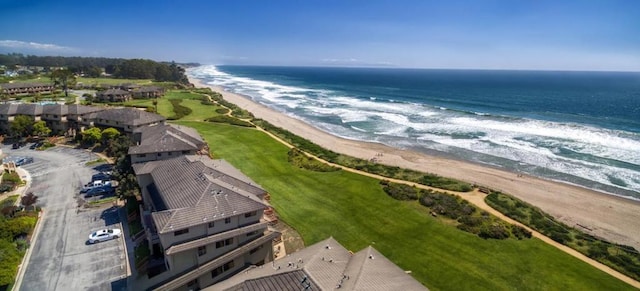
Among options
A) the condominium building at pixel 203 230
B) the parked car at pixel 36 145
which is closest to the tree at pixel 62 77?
the parked car at pixel 36 145

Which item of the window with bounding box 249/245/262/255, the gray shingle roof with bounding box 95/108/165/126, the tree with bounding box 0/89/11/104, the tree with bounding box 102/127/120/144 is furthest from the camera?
the tree with bounding box 0/89/11/104

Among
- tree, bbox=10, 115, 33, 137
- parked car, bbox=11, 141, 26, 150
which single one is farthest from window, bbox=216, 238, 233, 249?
tree, bbox=10, 115, 33, 137

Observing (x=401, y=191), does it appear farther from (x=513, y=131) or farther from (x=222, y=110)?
(x=222, y=110)

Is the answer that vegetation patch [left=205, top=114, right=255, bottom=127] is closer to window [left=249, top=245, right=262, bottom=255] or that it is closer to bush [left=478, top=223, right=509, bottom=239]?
window [left=249, top=245, right=262, bottom=255]

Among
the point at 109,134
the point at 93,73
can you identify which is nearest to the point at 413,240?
the point at 109,134

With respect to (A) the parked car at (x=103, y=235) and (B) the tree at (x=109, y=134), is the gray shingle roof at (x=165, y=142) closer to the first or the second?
(A) the parked car at (x=103, y=235)
